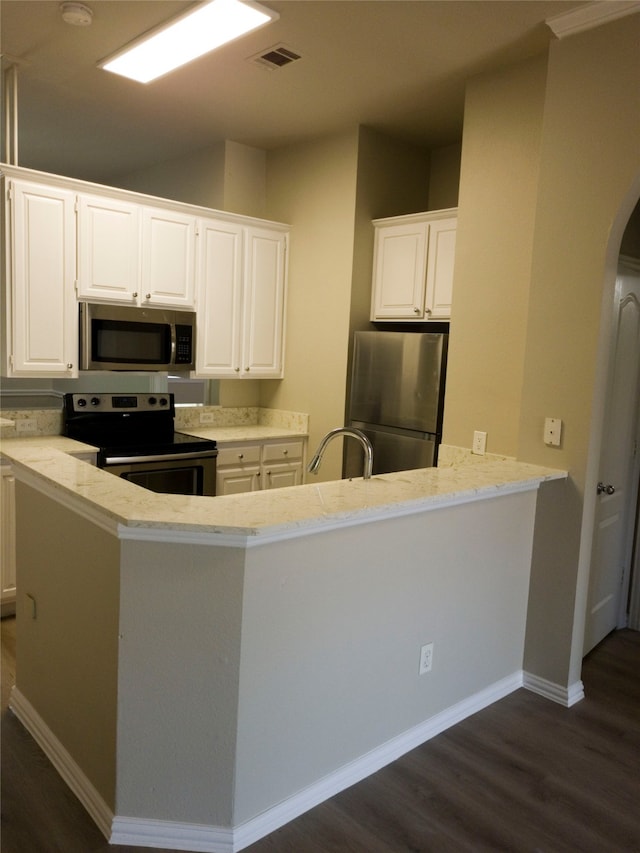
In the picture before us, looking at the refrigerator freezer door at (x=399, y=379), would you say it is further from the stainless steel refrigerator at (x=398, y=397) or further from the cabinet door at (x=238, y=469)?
the cabinet door at (x=238, y=469)

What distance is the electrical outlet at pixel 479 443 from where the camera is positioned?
339 cm

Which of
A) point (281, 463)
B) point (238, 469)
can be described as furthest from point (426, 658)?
point (281, 463)

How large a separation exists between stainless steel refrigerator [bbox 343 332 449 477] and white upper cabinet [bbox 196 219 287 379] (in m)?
0.81

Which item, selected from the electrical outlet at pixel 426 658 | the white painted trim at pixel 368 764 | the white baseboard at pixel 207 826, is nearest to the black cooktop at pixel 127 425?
the white baseboard at pixel 207 826

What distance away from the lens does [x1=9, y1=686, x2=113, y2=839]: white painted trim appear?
2.05 meters

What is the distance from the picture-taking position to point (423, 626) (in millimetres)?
2537

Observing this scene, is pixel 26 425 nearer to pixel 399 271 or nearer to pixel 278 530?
pixel 399 271

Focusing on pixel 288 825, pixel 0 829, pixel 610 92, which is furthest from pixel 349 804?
pixel 610 92

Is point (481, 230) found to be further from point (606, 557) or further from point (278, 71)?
point (606, 557)

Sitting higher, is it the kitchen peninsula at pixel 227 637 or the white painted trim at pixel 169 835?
the kitchen peninsula at pixel 227 637

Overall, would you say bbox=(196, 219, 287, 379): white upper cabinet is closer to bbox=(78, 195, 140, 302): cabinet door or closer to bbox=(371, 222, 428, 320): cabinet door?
bbox=(78, 195, 140, 302): cabinet door

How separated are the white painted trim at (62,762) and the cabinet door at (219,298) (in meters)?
2.39

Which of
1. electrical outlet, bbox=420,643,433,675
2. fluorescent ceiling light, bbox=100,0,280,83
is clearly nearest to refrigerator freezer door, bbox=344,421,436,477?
electrical outlet, bbox=420,643,433,675

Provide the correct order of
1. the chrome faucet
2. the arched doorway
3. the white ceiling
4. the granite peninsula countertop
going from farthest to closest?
the arched doorway, the white ceiling, the chrome faucet, the granite peninsula countertop
